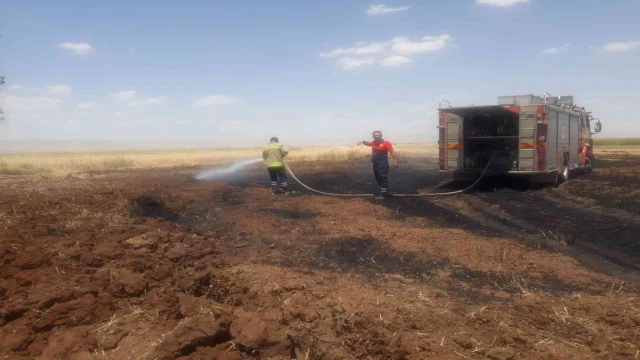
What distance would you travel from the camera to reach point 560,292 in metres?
5.57

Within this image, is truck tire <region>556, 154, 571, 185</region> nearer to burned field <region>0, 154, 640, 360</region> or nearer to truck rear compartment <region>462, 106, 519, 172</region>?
truck rear compartment <region>462, 106, 519, 172</region>

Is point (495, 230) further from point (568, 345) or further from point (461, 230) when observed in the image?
point (568, 345)

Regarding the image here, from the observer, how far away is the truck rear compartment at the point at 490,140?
1434cm

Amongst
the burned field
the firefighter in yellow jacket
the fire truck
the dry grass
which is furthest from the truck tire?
the dry grass

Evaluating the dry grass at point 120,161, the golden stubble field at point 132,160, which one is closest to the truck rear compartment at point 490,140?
the golden stubble field at point 132,160

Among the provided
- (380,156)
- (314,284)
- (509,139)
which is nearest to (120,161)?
(380,156)

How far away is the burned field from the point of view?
452 cm

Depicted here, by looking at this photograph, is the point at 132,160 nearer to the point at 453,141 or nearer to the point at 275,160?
the point at 275,160

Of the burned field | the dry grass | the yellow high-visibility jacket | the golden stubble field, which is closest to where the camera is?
the burned field

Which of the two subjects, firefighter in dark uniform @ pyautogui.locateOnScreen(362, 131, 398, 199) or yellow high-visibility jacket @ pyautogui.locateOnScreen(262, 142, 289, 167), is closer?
firefighter in dark uniform @ pyautogui.locateOnScreen(362, 131, 398, 199)

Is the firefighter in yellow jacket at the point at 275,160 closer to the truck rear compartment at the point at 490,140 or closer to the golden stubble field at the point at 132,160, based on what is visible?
the truck rear compartment at the point at 490,140

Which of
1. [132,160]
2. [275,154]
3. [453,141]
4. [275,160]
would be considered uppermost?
[453,141]

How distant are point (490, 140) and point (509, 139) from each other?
569mm

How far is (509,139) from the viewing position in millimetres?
14812
